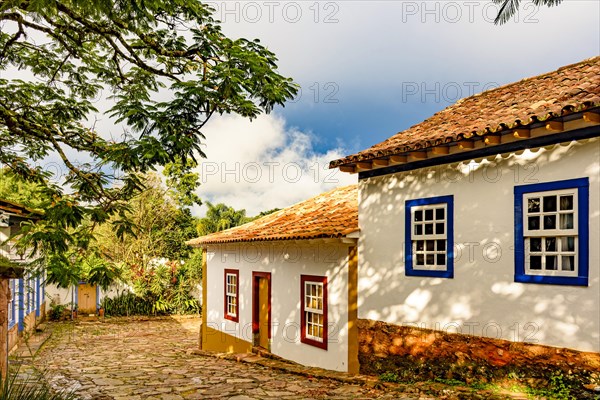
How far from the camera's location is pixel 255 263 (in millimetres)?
15523

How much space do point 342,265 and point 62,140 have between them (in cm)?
626

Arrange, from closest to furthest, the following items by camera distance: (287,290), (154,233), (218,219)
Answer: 1. (287,290)
2. (154,233)
3. (218,219)

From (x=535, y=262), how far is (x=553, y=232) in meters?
0.58

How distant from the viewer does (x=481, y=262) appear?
28.3ft

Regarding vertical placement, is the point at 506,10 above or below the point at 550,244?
above

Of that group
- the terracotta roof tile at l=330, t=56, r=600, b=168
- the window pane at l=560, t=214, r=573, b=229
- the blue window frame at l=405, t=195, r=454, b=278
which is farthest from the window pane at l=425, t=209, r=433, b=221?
the window pane at l=560, t=214, r=573, b=229

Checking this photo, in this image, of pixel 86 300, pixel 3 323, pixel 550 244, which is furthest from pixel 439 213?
pixel 86 300

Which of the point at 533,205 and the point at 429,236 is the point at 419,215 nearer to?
the point at 429,236

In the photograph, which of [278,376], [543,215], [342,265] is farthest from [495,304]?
[278,376]

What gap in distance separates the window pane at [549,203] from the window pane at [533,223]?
0.21 metres

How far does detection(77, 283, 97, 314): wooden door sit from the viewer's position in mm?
26969

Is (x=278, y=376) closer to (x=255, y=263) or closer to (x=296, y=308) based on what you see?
(x=296, y=308)

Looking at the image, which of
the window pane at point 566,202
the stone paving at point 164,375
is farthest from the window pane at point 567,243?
the stone paving at point 164,375

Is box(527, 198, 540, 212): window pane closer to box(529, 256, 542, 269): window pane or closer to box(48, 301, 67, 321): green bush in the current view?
box(529, 256, 542, 269): window pane
